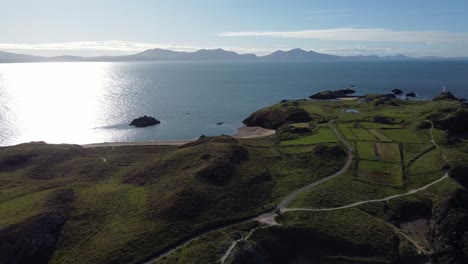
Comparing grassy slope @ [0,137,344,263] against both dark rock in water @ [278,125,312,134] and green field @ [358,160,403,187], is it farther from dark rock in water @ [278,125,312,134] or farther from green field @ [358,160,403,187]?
dark rock in water @ [278,125,312,134]

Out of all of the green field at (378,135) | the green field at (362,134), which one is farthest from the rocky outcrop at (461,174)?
the green field at (362,134)

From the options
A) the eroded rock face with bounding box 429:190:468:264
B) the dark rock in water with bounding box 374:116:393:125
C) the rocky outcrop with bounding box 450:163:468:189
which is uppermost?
the dark rock in water with bounding box 374:116:393:125

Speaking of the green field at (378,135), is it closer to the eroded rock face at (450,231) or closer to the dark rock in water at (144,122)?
the eroded rock face at (450,231)

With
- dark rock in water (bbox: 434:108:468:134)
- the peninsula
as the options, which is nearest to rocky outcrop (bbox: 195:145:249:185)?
the peninsula

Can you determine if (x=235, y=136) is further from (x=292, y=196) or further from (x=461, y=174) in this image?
(x=461, y=174)

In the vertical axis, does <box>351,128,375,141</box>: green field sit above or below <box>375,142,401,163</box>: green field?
above

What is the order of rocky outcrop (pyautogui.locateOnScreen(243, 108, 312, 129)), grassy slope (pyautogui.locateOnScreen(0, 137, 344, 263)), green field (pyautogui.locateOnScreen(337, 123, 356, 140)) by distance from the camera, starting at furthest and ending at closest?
rocky outcrop (pyautogui.locateOnScreen(243, 108, 312, 129)) < green field (pyautogui.locateOnScreen(337, 123, 356, 140)) < grassy slope (pyautogui.locateOnScreen(0, 137, 344, 263))

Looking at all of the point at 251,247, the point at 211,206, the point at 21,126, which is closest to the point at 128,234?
the point at 211,206
